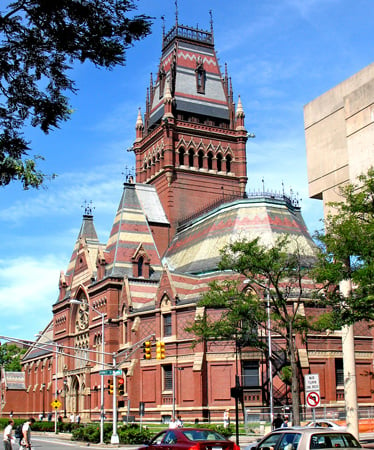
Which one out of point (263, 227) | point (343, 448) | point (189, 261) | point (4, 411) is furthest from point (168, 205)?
point (343, 448)

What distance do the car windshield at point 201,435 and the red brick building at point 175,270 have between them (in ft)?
77.4

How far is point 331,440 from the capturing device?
14484 mm

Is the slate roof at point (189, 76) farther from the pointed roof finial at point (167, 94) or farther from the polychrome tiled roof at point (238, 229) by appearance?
the polychrome tiled roof at point (238, 229)

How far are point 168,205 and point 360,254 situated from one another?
55156 millimetres

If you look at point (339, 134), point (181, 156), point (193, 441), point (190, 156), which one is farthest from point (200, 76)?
point (193, 441)

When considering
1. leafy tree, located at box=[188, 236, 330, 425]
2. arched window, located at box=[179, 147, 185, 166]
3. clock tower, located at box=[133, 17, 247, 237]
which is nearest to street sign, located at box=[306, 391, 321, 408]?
leafy tree, located at box=[188, 236, 330, 425]

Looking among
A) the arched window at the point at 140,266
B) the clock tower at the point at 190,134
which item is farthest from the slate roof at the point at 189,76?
the arched window at the point at 140,266

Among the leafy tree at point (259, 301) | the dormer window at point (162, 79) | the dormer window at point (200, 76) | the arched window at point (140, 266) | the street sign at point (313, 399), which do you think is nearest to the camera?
the street sign at point (313, 399)

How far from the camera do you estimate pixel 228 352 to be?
181ft

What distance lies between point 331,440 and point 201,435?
595 cm

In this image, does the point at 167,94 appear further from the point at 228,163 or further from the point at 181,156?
the point at 228,163

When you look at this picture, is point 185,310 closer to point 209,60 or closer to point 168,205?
point 168,205

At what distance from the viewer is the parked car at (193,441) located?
1860 cm

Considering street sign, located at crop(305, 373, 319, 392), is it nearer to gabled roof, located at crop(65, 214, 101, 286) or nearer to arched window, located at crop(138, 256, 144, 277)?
arched window, located at crop(138, 256, 144, 277)
